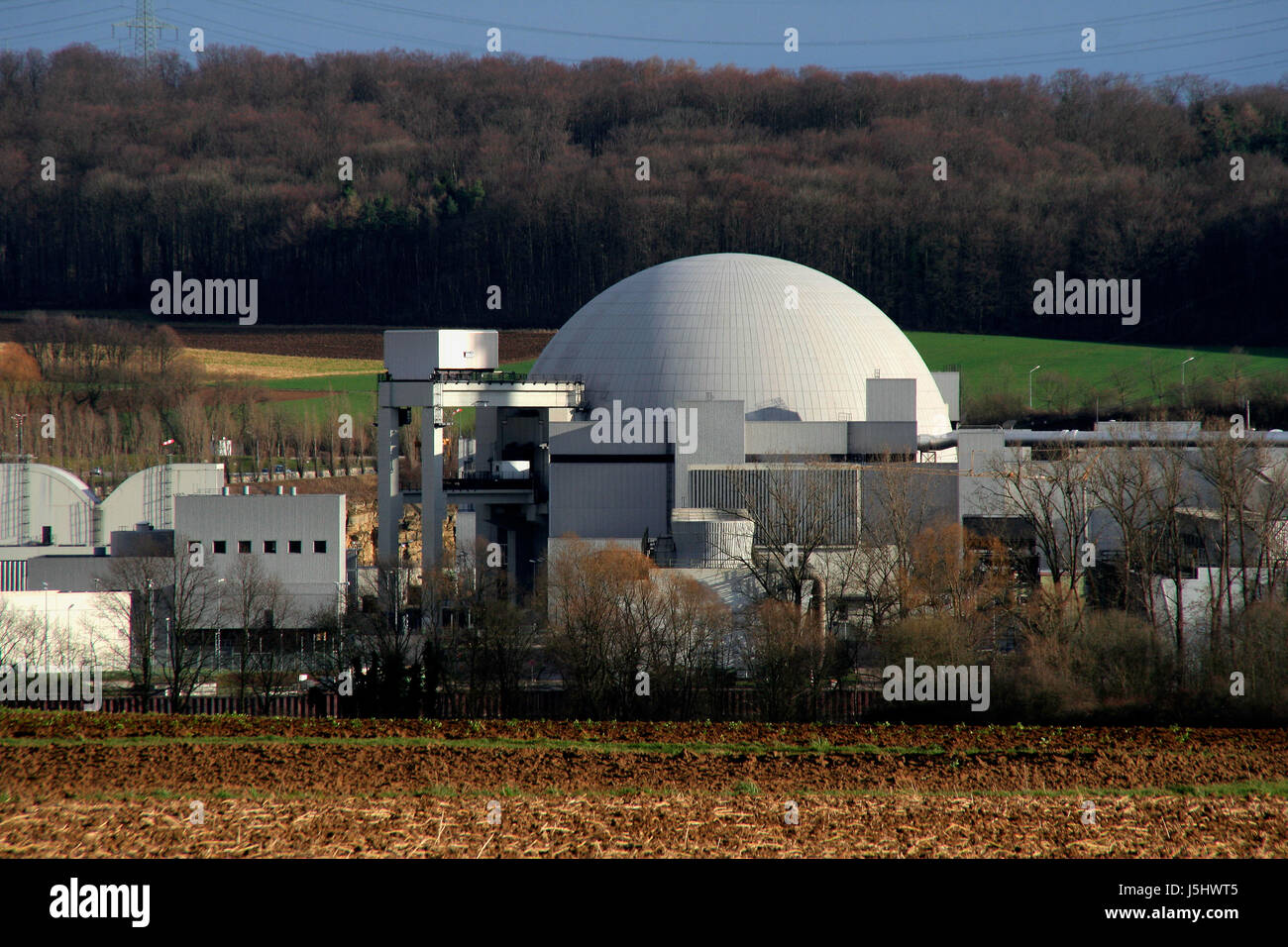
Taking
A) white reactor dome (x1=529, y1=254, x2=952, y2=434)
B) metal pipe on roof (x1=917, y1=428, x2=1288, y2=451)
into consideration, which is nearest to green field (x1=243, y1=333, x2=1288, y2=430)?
metal pipe on roof (x1=917, y1=428, x2=1288, y2=451)

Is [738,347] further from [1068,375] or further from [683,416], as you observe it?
[1068,375]

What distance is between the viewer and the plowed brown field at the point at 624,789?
605 inches

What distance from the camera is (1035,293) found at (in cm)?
11606

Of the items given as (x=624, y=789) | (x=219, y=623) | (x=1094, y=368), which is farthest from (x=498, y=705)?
(x=1094, y=368)

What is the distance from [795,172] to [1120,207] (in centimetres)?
3444

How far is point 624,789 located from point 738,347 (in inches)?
1427

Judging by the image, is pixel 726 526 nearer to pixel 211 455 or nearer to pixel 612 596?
pixel 612 596

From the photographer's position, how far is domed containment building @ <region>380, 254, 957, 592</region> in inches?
1797

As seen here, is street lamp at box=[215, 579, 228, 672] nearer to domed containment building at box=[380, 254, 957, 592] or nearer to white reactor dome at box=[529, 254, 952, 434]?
domed containment building at box=[380, 254, 957, 592]

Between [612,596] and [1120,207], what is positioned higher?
[1120,207]

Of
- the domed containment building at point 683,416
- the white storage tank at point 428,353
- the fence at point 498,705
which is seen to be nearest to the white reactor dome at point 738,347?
the domed containment building at point 683,416

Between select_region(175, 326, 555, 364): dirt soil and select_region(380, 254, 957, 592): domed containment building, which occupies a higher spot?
select_region(175, 326, 555, 364): dirt soil

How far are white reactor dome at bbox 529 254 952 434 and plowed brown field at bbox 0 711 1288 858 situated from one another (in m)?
28.9

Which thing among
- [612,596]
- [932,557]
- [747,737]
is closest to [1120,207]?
[932,557]
